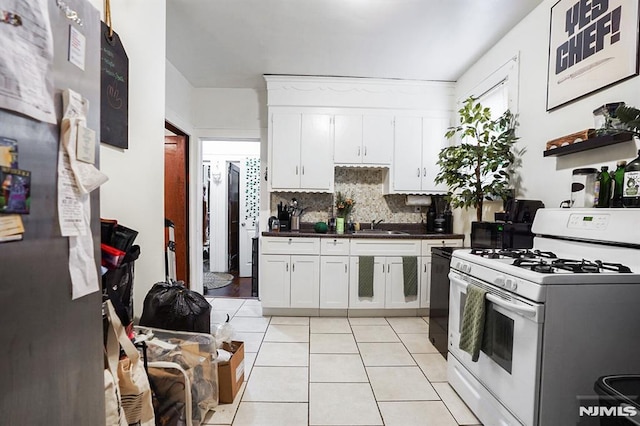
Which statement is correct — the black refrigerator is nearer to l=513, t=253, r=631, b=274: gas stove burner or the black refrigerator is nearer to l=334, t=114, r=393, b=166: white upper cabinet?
l=513, t=253, r=631, b=274: gas stove burner

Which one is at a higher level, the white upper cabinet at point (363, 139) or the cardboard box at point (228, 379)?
the white upper cabinet at point (363, 139)

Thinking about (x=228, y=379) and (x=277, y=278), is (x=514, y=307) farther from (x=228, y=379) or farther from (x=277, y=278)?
(x=277, y=278)

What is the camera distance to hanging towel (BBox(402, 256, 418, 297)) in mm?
3309

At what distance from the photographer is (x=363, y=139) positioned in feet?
11.7

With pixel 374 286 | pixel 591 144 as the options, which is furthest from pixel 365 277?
pixel 591 144

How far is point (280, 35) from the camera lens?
8.85ft

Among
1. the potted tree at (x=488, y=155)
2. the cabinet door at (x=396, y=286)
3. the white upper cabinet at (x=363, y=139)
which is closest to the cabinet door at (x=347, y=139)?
the white upper cabinet at (x=363, y=139)

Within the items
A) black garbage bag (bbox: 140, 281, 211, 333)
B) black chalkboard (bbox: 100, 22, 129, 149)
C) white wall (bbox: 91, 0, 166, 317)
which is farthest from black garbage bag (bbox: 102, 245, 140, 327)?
black chalkboard (bbox: 100, 22, 129, 149)

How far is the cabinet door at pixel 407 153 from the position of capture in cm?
359

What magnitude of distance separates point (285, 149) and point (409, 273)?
2044mm

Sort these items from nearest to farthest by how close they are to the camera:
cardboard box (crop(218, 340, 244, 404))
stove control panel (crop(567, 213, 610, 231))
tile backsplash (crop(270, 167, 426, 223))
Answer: stove control panel (crop(567, 213, 610, 231)) → cardboard box (crop(218, 340, 244, 404)) → tile backsplash (crop(270, 167, 426, 223))

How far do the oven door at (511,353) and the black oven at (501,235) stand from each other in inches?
24.9

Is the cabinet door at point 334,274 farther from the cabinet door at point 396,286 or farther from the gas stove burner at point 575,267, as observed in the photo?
the gas stove burner at point 575,267

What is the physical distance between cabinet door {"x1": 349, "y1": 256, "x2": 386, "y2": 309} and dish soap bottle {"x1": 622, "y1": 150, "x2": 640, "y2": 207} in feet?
6.97
